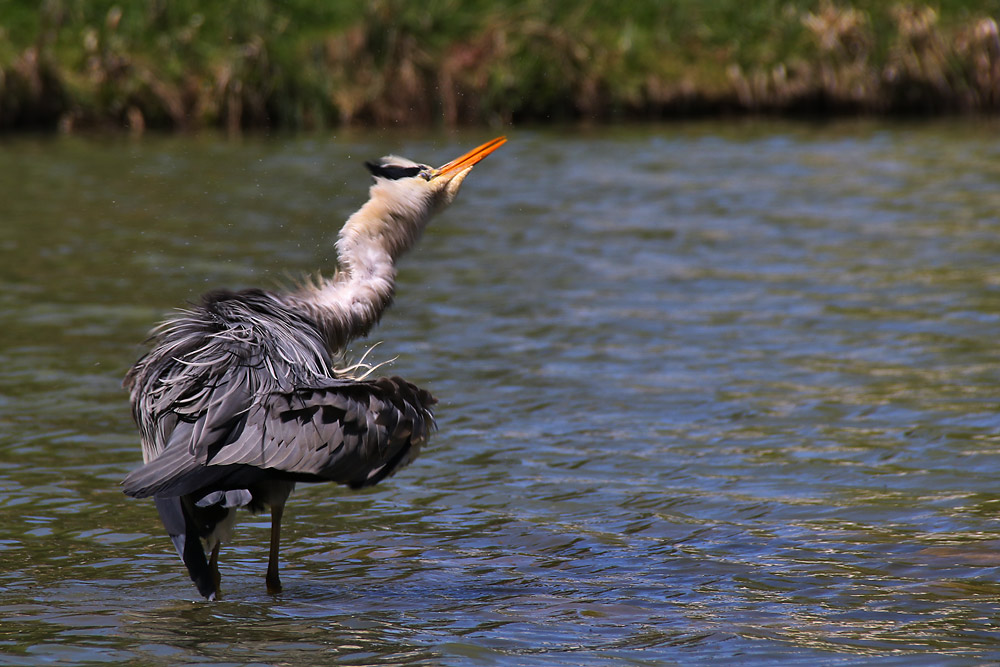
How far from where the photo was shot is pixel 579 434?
30.1 ft

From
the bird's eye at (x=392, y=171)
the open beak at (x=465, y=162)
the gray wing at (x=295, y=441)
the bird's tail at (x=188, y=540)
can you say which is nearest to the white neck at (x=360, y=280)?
the bird's eye at (x=392, y=171)

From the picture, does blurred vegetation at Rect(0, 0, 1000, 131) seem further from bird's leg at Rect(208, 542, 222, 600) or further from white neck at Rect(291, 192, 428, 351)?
bird's leg at Rect(208, 542, 222, 600)

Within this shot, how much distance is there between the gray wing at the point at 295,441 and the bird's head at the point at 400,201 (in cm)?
126

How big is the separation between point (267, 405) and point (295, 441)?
0.26 metres

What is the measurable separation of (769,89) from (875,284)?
13.5 m

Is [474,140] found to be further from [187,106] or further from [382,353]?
[382,353]

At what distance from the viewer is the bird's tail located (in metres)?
6.02

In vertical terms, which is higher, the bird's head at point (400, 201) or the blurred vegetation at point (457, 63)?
the blurred vegetation at point (457, 63)

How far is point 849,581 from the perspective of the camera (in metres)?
6.48

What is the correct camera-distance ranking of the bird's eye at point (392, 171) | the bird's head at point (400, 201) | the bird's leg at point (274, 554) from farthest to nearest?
1. the bird's eye at point (392, 171)
2. the bird's head at point (400, 201)
3. the bird's leg at point (274, 554)

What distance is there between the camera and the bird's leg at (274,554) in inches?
242

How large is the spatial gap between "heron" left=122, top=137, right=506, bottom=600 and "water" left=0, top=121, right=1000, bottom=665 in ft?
1.68

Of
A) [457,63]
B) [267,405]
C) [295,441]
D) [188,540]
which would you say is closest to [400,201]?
[267,405]

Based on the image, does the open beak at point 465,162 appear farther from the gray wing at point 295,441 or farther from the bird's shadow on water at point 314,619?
the bird's shadow on water at point 314,619
